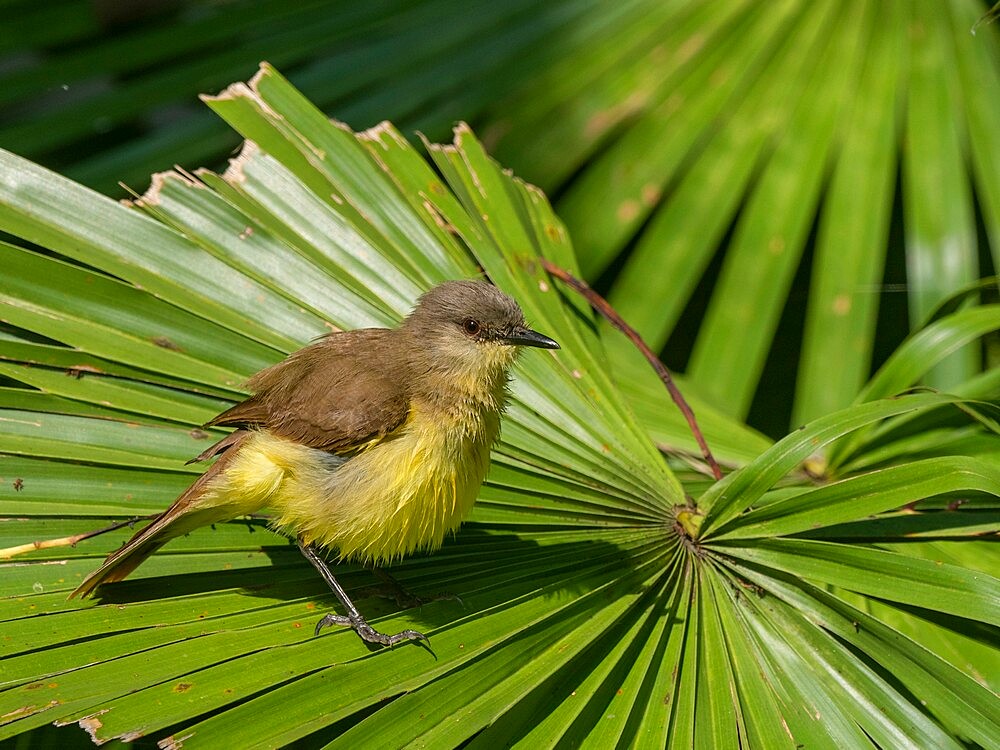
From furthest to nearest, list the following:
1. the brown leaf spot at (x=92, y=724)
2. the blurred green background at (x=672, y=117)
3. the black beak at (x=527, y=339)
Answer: the blurred green background at (x=672, y=117), the black beak at (x=527, y=339), the brown leaf spot at (x=92, y=724)

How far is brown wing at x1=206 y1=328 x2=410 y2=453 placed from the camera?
9.22ft

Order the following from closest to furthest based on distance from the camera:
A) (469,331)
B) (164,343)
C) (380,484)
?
(380,484), (164,343), (469,331)

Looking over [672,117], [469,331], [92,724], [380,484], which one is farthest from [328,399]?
[672,117]

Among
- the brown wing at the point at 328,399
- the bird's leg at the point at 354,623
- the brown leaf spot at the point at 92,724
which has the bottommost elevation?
the brown leaf spot at the point at 92,724

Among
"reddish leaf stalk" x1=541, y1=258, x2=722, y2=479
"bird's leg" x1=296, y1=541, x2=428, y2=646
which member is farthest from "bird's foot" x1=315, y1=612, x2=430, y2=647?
"reddish leaf stalk" x1=541, y1=258, x2=722, y2=479

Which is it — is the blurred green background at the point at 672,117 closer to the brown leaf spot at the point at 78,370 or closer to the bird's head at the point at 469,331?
the bird's head at the point at 469,331

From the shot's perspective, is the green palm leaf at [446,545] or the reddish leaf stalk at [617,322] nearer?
the green palm leaf at [446,545]

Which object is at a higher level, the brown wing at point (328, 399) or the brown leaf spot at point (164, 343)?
the brown wing at point (328, 399)

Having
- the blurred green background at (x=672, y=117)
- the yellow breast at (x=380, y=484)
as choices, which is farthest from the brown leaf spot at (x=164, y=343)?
the blurred green background at (x=672, y=117)

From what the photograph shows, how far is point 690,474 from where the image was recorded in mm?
3406

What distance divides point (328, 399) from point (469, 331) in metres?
0.50

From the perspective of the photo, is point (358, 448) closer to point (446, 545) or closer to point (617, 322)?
point (446, 545)

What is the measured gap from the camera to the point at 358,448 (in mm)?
2809

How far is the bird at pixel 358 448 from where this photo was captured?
2664 millimetres
